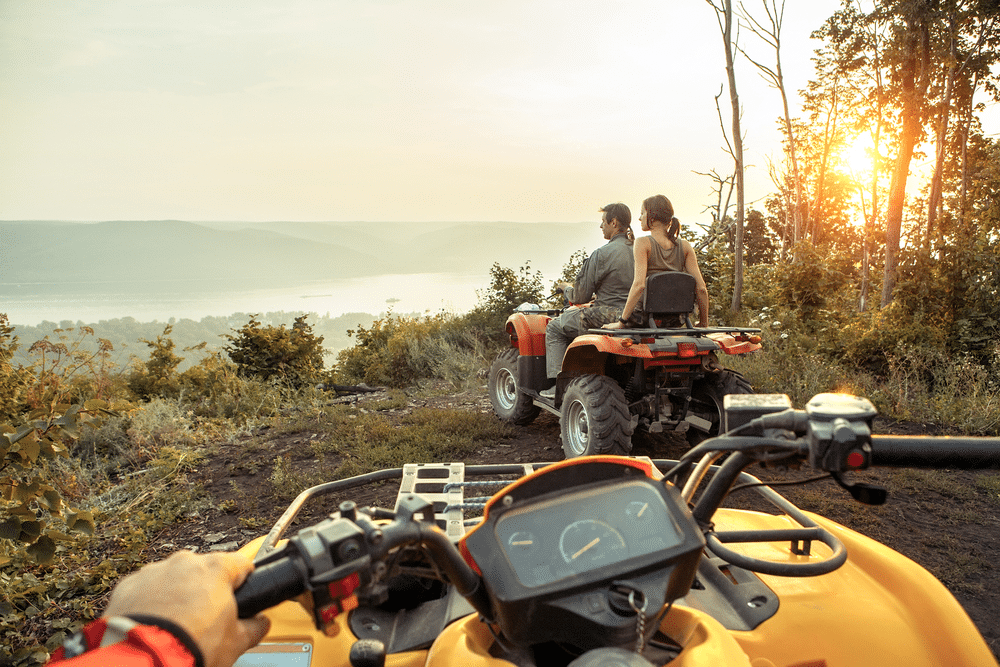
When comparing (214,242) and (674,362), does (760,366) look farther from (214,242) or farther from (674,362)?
(214,242)

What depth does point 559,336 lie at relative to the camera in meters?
5.46

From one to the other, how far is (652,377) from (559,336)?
0.99 metres

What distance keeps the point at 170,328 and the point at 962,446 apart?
1134 centimetres

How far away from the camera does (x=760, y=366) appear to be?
308 inches

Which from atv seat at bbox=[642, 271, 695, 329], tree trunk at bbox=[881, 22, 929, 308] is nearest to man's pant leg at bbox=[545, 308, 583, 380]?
atv seat at bbox=[642, 271, 695, 329]

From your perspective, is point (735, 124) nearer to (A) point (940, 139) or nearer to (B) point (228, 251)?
(A) point (940, 139)

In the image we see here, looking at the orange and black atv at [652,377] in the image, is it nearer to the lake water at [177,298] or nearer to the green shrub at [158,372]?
the green shrub at [158,372]

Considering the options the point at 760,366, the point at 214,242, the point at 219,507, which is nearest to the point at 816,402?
the point at 219,507

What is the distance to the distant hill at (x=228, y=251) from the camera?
7119 centimetres

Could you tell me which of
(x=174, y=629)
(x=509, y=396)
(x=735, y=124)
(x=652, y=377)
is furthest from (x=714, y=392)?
(x=735, y=124)

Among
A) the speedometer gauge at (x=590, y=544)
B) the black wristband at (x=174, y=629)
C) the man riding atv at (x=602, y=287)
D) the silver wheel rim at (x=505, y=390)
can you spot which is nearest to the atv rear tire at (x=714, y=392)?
the man riding atv at (x=602, y=287)

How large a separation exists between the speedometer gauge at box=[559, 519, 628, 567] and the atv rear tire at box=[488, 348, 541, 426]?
507cm

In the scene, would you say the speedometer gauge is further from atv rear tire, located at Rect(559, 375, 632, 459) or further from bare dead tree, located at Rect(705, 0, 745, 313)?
bare dead tree, located at Rect(705, 0, 745, 313)

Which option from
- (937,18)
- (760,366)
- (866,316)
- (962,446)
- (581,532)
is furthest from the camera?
(937,18)
